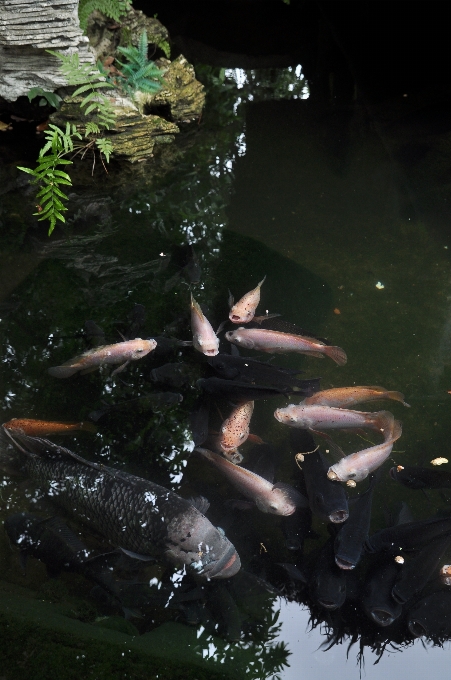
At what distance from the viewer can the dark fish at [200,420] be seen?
405 cm

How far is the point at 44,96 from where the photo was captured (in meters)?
6.39

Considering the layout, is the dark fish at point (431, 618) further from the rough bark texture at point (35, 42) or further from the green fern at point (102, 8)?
the green fern at point (102, 8)

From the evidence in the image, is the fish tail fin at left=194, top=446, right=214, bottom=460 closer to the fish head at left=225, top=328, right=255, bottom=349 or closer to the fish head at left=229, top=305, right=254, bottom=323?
the fish head at left=225, top=328, right=255, bottom=349

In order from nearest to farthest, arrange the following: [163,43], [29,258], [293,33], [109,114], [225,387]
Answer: [225,387] → [29,258] → [109,114] → [163,43] → [293,33]

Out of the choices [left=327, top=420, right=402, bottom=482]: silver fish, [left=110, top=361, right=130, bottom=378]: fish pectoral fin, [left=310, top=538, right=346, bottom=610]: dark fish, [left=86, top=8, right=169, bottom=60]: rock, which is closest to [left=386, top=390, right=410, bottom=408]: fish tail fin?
[left=327, top=420, right=402, bottom=482]: silver fish

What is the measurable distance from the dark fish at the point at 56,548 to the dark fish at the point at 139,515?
14 cm

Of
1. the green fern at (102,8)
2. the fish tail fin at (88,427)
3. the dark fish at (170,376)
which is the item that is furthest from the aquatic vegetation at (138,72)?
the fish tail fin at (88,427)

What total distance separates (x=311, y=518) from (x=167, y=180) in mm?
4469

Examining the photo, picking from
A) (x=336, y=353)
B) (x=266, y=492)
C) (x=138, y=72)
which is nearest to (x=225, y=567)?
(x=266, y=492)

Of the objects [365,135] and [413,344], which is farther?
[365,135]

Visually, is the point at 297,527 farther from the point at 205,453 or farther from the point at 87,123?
the point at 87,123

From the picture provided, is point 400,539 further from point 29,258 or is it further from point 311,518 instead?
point 29,258

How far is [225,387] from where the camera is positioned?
164 inches

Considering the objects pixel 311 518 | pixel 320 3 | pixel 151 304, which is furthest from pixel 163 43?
pixel 311 518
